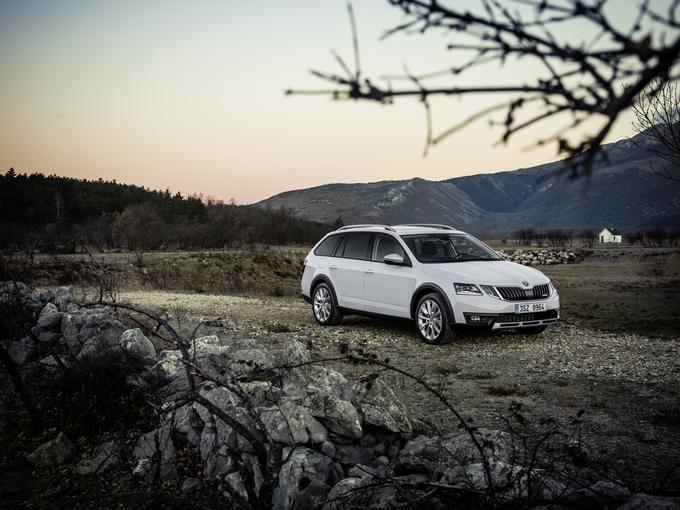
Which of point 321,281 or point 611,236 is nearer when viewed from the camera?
point 321,281

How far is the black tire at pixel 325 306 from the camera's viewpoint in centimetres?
1158

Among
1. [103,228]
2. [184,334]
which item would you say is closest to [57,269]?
[184,334]

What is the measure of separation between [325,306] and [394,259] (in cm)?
229

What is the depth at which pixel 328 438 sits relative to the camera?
451 cm

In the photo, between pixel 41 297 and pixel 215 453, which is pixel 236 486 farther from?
pixel 41 297

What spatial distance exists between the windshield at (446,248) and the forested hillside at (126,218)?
121ft

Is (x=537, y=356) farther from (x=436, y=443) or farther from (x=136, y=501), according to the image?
(x=136, y=501)

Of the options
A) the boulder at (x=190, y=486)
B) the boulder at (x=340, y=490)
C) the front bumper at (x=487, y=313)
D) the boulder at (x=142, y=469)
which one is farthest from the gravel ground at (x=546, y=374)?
the boulder at (x=142, y=469)

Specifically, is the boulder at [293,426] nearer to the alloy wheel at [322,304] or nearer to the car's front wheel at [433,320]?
the car's front wheel at [433,320]

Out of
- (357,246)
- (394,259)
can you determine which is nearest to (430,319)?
(394,259)

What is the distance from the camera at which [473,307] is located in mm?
9227

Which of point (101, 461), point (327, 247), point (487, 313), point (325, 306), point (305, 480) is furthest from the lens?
point (327, 247)

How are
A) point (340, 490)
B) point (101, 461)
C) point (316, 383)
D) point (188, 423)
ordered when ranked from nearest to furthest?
point (340, 490) < point (101, 461) < point (188, 423) < point (316, 383)

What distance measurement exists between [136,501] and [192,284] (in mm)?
16911
